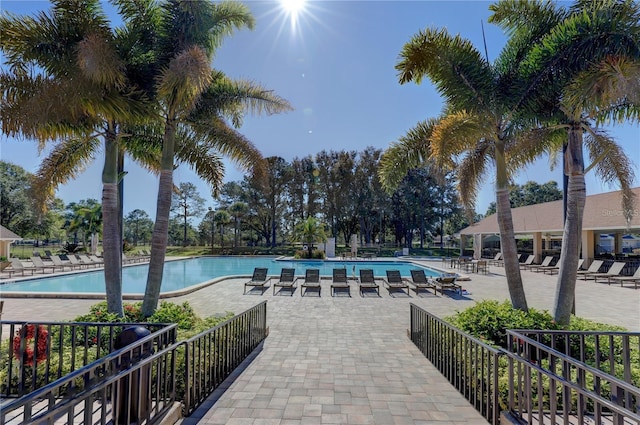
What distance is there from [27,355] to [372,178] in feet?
124

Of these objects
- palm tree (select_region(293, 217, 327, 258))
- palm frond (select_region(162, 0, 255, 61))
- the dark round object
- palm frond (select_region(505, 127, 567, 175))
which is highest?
palm frond (select_region(162, 0, 255, 61))

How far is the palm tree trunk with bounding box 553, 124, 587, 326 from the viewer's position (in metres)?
A: 6.11

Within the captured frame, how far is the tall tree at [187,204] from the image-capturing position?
4831cm

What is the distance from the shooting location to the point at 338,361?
18.0 feet

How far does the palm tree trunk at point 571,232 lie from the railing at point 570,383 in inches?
26.2

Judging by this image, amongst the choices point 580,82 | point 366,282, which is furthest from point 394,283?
point 580,82

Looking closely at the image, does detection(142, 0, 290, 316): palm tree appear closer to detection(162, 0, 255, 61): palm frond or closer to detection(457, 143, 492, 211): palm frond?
detection(162, 0, 255, 61): palm frond

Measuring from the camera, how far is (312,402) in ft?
13.0

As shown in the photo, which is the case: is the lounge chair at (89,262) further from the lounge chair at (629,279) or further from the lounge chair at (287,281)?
the lounge chair at (629,279)

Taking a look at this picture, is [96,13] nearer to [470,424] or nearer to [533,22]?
[533,22]

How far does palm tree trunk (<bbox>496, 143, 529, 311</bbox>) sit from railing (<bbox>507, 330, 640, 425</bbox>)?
95cm

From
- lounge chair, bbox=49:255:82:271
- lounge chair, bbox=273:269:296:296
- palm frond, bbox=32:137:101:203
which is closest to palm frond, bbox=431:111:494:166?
palm frond, bbox=32:137:101:203

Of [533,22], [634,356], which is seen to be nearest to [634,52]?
[533,22]

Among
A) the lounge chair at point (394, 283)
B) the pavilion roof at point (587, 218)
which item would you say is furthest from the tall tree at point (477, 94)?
the pavilion roof at point (587, 218)
